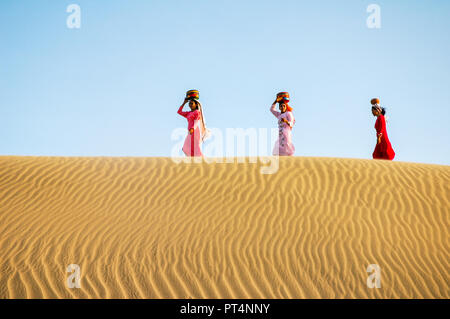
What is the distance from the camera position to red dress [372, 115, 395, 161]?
1202 cm

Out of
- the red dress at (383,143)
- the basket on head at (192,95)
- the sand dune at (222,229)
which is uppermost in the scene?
the basket on head at (192,95)

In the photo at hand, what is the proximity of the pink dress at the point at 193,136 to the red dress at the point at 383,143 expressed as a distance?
5.12 metres

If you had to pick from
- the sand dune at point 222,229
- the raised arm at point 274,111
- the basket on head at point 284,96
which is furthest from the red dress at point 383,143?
the raised arm at point 274,111

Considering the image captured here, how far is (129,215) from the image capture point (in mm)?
7625

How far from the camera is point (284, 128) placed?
11758 millimetres

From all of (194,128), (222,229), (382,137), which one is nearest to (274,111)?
(194,128)

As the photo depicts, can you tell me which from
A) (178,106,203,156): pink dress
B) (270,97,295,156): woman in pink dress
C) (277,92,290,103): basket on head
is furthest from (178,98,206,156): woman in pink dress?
(277,92,290,103): basket on head

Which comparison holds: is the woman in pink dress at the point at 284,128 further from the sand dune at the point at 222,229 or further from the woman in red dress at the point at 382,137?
the woman in red dress at the point at 382,137

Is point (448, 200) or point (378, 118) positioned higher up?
point (378, 118)

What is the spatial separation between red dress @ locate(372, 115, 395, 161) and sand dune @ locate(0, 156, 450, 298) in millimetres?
1958

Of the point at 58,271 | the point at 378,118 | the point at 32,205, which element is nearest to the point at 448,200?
the point at 378,118

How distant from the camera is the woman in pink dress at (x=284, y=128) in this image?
462 inches

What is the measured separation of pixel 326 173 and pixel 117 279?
208 inches
